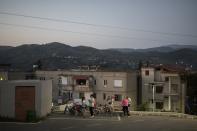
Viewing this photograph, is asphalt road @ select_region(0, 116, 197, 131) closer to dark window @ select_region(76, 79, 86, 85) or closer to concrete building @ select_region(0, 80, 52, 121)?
concrete building @ select_region(0, 80, 52, 121)

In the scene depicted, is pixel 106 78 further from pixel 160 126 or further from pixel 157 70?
pixel 160 126

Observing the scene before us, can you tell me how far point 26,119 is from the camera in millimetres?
25953

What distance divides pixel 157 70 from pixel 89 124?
220 feet

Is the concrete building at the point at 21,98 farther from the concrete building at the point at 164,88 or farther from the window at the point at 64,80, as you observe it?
the window at the point at 64,80

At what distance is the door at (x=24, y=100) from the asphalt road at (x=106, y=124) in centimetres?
137

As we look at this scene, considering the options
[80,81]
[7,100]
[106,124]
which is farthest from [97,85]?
[106,124]

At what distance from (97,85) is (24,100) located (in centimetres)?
6524

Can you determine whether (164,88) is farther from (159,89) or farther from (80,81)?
(80,81)

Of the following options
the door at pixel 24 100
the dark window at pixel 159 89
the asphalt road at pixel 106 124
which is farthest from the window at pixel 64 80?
the door at pixel 24 100

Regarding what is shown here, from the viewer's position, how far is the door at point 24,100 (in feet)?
86.0

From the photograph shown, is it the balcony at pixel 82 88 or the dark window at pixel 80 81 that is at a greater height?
the dark window at pixel 80 81

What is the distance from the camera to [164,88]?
87750mm

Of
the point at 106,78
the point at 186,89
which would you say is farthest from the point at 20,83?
the point at 186,89

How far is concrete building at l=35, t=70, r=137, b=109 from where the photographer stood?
87.6 metres
